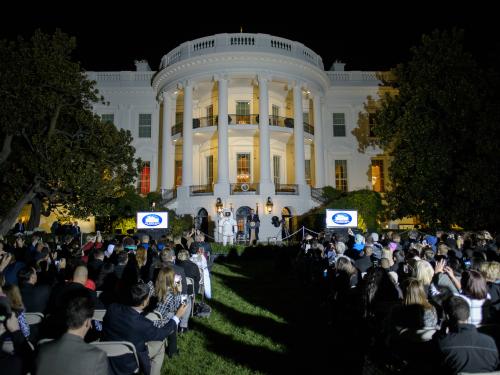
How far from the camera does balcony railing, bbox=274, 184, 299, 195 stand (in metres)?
24.9

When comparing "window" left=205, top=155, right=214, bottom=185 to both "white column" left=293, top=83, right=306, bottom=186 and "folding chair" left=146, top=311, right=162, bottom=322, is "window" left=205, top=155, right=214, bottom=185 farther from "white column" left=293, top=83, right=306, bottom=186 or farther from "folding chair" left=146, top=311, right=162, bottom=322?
"folding chair" left=146, top=311, right=162, bottom=322

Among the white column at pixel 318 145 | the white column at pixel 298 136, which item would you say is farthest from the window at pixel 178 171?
the white column at pixel 318 145

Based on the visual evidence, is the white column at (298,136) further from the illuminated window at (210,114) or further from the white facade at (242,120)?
the illuminated window at (210,114)

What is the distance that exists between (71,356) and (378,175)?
29.7 metres

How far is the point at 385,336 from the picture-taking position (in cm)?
468

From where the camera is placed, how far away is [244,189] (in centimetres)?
2462

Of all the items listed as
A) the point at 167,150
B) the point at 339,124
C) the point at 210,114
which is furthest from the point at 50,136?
the point at 339,124

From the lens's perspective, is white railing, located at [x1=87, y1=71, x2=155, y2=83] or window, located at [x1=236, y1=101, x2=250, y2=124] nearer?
window, located at [x1=236, y1=101, x2=250, y2=124]

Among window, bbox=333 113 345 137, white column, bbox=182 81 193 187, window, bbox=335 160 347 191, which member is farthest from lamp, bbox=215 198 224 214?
window, bbox=333 113 345 137

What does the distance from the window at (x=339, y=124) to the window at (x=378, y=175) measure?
331 cm

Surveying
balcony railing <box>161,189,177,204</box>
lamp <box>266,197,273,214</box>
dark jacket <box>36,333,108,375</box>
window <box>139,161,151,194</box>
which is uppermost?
window <box>139,161,151,194</box>

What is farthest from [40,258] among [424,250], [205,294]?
[424,250]

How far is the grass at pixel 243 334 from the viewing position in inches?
215

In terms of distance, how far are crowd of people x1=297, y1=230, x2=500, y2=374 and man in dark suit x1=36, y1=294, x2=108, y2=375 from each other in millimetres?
2658
